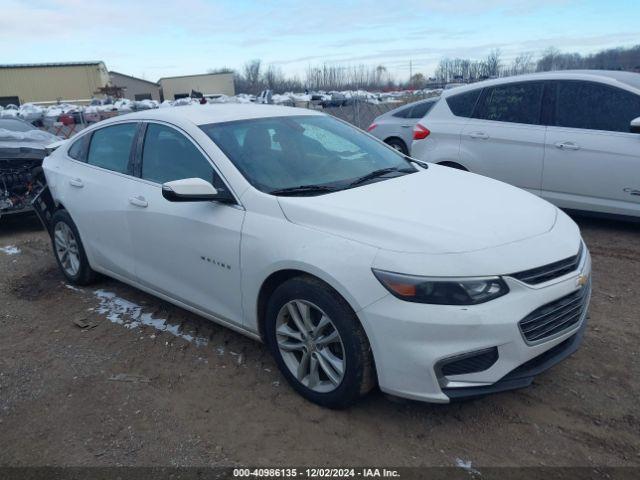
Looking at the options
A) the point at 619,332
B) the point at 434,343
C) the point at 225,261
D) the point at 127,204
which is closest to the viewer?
the point at 434,343

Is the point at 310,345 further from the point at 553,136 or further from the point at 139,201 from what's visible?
the point at 553,136

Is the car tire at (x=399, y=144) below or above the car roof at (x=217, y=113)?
below

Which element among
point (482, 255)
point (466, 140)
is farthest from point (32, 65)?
point (482, 255)

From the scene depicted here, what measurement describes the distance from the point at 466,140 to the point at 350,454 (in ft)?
15.1

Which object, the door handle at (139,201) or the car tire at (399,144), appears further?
the car tire at (399,144)

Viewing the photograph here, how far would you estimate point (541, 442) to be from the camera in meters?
2.65

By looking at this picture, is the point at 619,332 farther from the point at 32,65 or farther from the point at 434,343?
the point at 32,65

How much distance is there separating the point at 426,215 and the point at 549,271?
67cm

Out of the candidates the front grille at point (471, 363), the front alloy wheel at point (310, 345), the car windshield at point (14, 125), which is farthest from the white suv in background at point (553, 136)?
the car windshield at point (14, 125)

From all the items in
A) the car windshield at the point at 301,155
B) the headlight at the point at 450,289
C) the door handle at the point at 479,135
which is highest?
the car windshield at the point at 301,155

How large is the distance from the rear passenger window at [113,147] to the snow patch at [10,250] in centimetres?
248

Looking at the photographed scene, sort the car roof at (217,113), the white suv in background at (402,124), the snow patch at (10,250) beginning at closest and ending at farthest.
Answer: the car roof at (217,113) < the snow patch at (10,250) < the white suv in background at (402,124)

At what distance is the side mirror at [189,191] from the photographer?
10.3 ft

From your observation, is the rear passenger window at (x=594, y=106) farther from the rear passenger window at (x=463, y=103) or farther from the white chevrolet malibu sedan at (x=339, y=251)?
the white chevrolet malibu sedan at (x=339, y=251)
